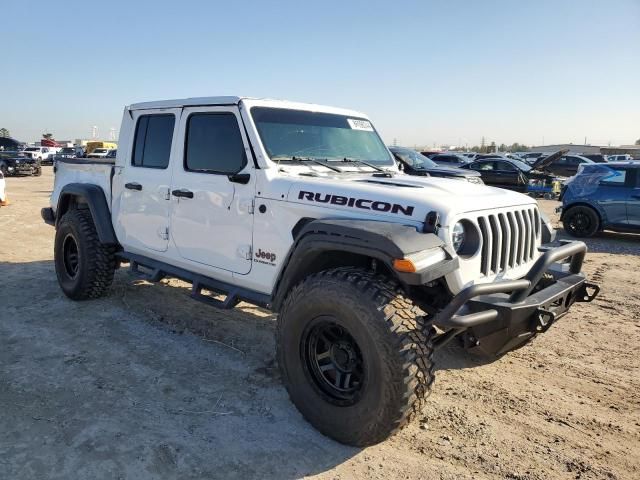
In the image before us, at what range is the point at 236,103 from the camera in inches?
153

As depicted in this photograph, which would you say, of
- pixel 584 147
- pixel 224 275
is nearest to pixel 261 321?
pixel 224 275

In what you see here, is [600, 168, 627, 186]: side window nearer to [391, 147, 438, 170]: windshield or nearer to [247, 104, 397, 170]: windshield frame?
[391, 147, 438, 170]: windshield

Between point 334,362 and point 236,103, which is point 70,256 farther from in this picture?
point 334,362

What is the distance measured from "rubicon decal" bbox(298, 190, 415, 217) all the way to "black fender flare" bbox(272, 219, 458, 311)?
111 millimetres

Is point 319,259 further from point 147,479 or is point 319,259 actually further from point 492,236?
point 147,479

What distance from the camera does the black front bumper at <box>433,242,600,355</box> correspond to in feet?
8.89

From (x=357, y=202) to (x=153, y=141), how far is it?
246 centimetres

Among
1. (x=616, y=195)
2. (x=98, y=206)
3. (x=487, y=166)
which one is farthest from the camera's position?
(x=487, y=166)

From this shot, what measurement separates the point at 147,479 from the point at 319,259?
61.9 inches

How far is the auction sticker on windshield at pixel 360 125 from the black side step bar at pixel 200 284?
181cm

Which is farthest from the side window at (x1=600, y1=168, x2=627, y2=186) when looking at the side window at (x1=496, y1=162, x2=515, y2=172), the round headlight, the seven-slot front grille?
the round headlight

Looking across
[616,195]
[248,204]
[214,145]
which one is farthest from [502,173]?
[248,204]

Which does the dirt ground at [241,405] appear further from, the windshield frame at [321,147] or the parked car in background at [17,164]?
the parked car in background at [17,164]

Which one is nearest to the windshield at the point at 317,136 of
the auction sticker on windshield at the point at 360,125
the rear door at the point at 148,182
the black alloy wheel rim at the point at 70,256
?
the auction sticker on windshield at the point at 360,125
